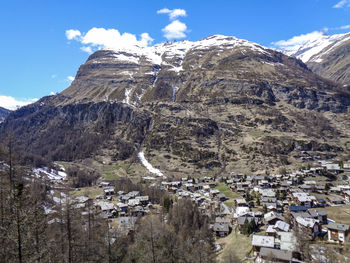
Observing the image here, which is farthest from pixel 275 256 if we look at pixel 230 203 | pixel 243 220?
pixel 230 203

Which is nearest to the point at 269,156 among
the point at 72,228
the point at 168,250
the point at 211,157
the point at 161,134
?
the point at 211,157

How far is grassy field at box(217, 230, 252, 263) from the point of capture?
148 ft

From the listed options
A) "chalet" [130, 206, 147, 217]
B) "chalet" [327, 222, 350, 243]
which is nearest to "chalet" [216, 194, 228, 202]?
"chalet" [130, 206, 147, 217]

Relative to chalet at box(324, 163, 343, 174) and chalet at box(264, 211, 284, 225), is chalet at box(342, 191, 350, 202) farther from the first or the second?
chalet at box(264, 211, 284, 225)

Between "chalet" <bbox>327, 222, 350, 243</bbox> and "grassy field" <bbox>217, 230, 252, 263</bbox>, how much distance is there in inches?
601

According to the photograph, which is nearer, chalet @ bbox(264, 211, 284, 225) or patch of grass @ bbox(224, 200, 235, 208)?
chalet @ bbox(264, 211, 284, 225)

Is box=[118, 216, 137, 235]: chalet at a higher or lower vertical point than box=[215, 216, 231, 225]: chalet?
higher

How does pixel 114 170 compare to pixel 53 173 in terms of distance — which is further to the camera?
pixel 114 170

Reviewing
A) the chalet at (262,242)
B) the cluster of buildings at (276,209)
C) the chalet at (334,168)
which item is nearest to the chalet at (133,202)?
the cluster of buildings at (276,209)

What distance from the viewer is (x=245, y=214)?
5956 centimetres

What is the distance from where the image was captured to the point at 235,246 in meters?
48.8

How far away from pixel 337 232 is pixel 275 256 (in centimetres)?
1637

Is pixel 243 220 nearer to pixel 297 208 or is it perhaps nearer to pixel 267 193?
pixel 297 208

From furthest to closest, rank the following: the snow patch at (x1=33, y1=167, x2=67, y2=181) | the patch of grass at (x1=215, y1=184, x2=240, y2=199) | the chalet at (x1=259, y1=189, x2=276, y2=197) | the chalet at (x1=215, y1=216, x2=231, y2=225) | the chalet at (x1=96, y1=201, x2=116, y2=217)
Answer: the snow patch at (x1=33, y1=167, x2=67, y2=181) → the patch of grass at (x1=215, y1=184, x2=240, y2=199) → the chalet at (x1=259, y1=189, x2=276, y2=197) → the chalet at (x1=96, y1=201, x2=116, y2=217) → the chalet at (x1=215, y1=216, x2=231, y2=225)
